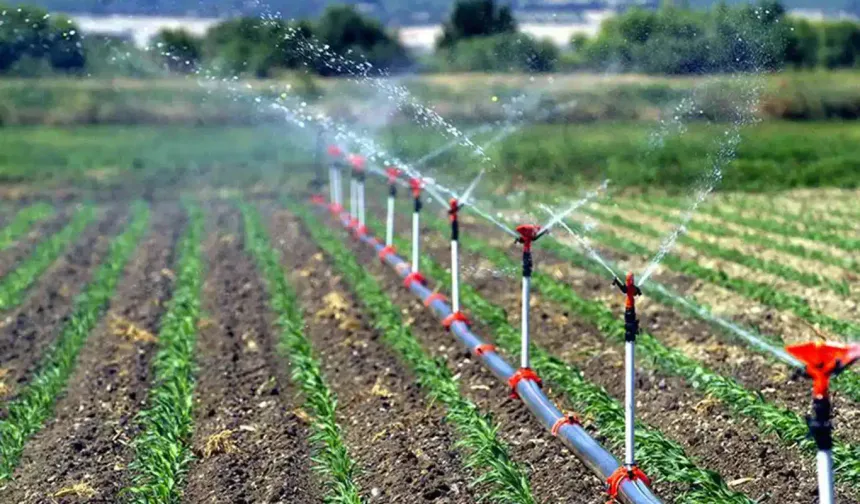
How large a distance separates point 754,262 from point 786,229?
3199 millimetres

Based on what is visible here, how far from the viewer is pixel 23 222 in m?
19.7

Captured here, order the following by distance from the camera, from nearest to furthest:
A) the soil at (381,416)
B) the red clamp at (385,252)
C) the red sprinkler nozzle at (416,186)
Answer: the soil at (381,416) < the red sprinkler nozzle at (416,186) < the red clamp at (385,252)

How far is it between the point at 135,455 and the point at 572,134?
2245cm

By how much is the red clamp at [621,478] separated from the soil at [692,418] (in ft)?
0.80

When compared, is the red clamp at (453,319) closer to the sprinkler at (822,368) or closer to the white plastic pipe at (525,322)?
the white plastic pipe at (525,322)

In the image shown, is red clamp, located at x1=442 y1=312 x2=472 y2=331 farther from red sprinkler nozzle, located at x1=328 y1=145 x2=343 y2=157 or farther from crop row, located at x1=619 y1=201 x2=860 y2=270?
red sprinkler nozzle, located at x1=328 y1=145 x2=343 y2=157

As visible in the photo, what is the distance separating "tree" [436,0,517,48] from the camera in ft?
89.0

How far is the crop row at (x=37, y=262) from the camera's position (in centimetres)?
1244

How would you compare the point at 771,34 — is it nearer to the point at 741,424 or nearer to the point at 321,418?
the point at 741,424

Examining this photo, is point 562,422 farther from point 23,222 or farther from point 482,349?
point 23,222

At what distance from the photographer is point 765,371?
7820 millimetres

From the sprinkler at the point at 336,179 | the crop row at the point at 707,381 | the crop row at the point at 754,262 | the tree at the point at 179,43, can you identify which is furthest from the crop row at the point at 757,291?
the tree at the point at 179,43

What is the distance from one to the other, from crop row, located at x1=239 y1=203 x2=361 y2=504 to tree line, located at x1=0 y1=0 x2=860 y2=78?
223 centimetres

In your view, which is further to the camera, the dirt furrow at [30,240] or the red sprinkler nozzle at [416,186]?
the dirt furrow at [30,240]
